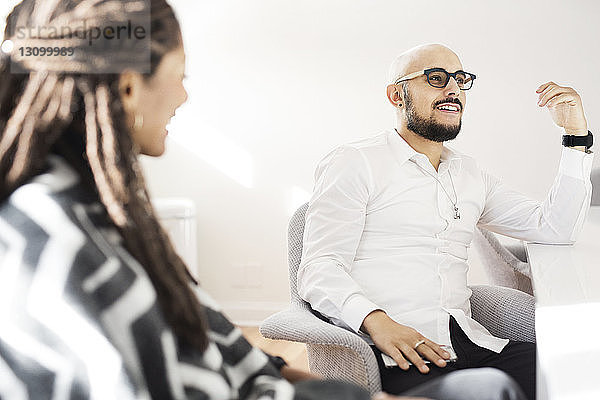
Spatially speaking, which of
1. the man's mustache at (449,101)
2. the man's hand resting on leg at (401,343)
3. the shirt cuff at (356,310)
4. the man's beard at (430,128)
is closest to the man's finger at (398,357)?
the man's hand resting on leg at (401,343)

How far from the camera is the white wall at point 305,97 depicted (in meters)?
3.41

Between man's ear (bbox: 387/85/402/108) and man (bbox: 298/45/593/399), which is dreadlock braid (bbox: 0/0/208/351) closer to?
man (bbox: 298/45/593/399)

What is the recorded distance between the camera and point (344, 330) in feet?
5.22

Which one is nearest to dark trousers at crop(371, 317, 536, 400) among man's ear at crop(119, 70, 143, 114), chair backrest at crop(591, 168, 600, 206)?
man's ear at crop(119, 70, 143, 114)

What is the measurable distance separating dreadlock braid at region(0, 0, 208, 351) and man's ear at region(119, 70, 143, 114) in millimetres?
18

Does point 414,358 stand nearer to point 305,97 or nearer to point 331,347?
point 331,347

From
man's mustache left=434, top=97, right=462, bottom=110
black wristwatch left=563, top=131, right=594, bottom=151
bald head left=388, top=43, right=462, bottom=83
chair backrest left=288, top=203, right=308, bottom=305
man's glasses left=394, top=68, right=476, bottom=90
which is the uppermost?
bald head left=388, top=43, right=462, bottom=83

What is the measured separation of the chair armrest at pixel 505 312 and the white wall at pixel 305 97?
5.01 feet

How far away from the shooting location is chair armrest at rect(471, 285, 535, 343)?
6.31ft

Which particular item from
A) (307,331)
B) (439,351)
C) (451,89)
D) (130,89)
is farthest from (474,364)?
(130,89)

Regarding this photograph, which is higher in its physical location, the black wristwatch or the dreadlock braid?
the dreadlock braid

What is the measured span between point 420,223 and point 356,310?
0.39 m

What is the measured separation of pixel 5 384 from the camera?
85 cm

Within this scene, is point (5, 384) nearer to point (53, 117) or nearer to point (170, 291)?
point (170, 291)
